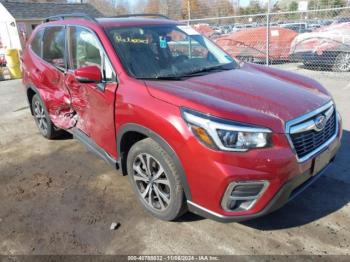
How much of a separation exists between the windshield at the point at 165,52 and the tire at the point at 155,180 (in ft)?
2.45

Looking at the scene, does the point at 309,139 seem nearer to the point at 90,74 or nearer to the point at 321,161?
the point at 321,161

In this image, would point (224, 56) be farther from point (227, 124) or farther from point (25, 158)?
point (25, 158)

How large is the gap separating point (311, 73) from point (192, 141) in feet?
26.9

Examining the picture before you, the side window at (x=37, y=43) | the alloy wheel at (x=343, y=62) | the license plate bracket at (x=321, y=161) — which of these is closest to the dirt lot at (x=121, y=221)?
the license plate bracket at (x=321, y=161)

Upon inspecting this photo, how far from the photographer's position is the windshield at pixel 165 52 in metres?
3.37

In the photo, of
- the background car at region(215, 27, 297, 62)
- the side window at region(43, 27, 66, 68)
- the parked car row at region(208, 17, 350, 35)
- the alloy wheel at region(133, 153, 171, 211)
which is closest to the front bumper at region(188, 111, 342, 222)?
Result: the alloy wheel at region(133, 153, 171, 211)

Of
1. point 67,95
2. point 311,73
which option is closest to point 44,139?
point 67,95

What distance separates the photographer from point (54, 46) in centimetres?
454

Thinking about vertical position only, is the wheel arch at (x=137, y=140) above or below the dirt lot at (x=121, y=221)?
above

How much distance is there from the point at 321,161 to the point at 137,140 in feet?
5.46

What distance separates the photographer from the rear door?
3361 millimetres

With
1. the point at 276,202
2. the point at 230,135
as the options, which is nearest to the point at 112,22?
the point at 230,135

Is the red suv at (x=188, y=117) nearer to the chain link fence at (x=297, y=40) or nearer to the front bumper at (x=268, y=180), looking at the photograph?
the front bumper at (x=268, y=180)

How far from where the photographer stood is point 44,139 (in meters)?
5.61
